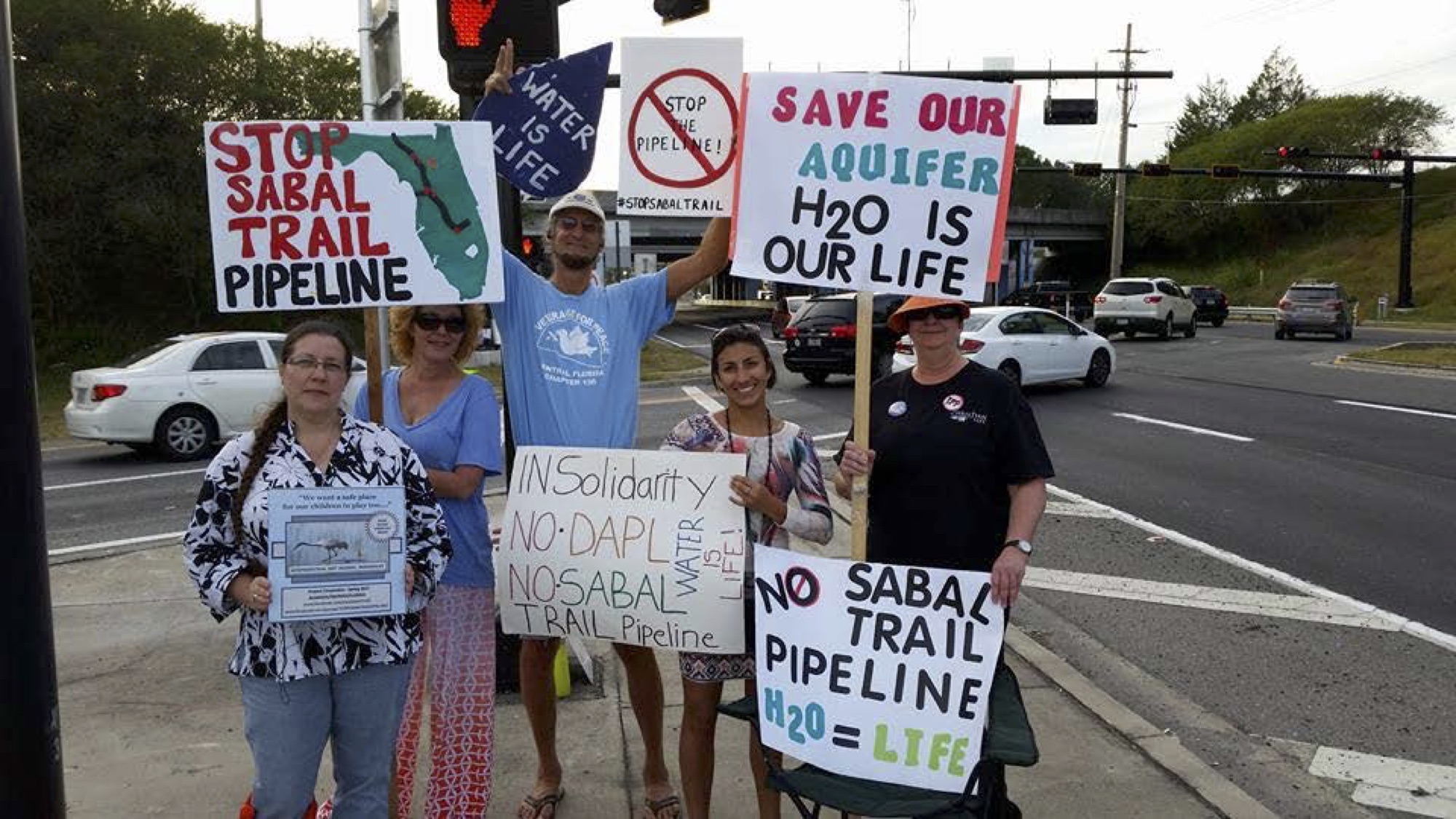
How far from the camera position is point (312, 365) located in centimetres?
282

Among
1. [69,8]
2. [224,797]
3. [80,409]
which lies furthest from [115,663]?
[69,8]

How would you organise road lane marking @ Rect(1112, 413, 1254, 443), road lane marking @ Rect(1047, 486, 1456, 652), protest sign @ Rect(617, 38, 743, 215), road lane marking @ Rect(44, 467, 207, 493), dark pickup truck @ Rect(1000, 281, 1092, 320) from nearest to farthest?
protest sign @ Rect(617, 38, 743, 215), road lane marking @ Rect(1047, 486, 1456, 652), road lane marking @ Rect(44, 467, 207, 493), road lane marking @ Rect(1112, 413, 1254, 443), dark pickup truck @ Rect(1000, 281, 1092, 320)

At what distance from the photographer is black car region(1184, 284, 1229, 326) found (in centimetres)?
4066

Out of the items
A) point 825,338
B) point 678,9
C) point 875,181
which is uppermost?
point 678,9

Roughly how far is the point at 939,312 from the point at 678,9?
4.31m

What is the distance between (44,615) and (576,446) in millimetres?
1608

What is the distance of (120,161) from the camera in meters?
24.9

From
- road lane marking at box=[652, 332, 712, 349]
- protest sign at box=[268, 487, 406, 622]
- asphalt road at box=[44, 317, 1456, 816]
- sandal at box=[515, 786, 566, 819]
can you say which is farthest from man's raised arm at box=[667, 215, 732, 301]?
road lane marking at box=[652, 332, 712, 349]

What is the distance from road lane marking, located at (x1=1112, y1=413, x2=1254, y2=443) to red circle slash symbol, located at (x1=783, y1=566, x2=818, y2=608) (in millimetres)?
11270

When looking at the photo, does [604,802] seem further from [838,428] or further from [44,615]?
[838,428]

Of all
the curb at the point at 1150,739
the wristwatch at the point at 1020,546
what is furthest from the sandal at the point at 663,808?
the curb at the point at 1150,739

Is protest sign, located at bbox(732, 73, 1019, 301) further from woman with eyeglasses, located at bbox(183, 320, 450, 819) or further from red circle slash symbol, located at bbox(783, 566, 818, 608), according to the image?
woman with eyeglasses, located at bbox(183, 320, 450, 819)

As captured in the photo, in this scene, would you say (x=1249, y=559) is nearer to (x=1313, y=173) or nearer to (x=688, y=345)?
(x=688, y=345)

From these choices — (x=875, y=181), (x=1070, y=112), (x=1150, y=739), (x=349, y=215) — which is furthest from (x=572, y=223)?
(x=1070, y=112)
